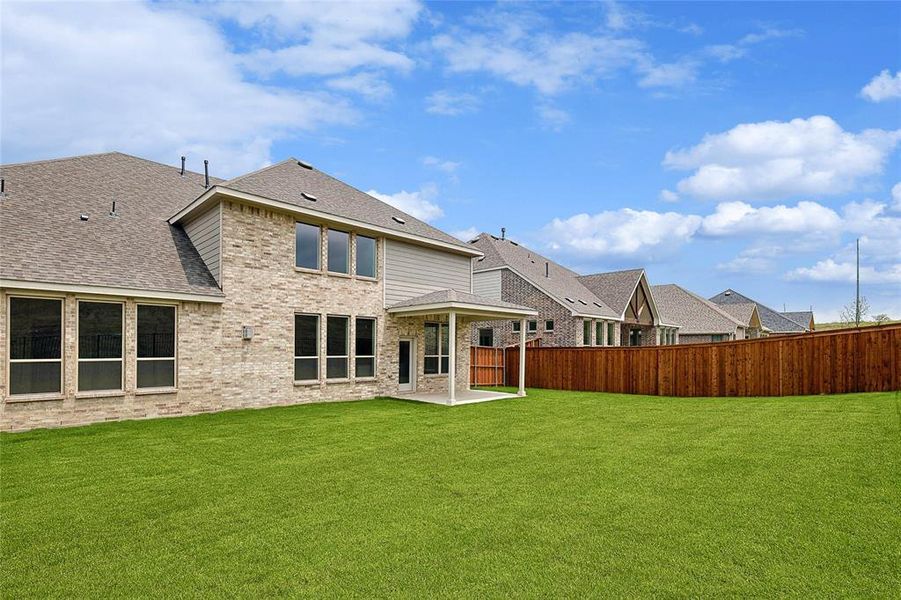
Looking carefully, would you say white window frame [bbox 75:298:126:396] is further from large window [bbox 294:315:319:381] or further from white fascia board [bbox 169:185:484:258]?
large window [bbox 294:315:319:381]

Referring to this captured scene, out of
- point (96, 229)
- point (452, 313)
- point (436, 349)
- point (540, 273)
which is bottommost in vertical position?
point (436, 349)

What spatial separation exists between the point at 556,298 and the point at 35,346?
20.6m

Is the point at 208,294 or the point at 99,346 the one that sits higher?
the point at 208,294

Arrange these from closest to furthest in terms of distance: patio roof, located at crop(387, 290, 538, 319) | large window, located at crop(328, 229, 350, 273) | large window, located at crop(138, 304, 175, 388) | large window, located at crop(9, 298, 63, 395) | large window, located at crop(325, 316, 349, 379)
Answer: large window, located at crop(9, 298, 63, 395) → large window, located at crop(138, 304, 175, 388) → patio roof, located at crop(387, 290, 538, 319) → large window, located at crop(325, 316, 349, 379) → large window, located at crop(328, 229, 350, 273)

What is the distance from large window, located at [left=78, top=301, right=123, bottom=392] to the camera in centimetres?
1074

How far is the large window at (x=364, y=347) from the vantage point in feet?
49.7

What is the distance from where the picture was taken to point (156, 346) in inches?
461

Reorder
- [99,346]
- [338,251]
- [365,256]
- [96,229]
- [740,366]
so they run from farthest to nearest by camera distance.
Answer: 1. [365,256]
2. [740,366]
3. [338,251]
4. [96,229]
5. [99,346]

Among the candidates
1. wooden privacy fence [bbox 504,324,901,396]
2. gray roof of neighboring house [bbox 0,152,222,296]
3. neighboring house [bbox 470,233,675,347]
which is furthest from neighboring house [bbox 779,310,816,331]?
gray roof of neighboring house [bbox 0,152,222,296]

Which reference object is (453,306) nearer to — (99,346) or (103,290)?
(103,290)

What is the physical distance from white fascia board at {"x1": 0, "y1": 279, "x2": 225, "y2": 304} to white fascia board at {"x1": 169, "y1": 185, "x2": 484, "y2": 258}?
251 cm

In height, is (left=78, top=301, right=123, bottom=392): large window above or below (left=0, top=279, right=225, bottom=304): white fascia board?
below

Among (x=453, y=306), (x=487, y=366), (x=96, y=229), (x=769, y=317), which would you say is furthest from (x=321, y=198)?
(x=769, y=317)

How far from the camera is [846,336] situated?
516 inches
